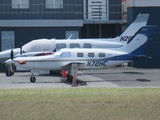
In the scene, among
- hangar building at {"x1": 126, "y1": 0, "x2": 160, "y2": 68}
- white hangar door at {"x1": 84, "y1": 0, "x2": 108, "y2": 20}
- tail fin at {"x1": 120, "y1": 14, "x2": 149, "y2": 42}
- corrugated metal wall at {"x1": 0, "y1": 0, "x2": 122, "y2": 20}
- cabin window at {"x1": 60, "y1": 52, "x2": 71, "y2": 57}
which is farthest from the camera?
white hangar door at {"x1": 84, "y1": 0, "x2": 108, "y2": 20}

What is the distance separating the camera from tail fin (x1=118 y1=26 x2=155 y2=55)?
29000 mm

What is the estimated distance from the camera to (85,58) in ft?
89.9

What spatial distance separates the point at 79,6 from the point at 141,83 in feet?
48.2

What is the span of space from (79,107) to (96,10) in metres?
26.1

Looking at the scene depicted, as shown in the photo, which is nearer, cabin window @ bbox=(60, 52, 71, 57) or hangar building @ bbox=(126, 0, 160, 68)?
cabin window @ bbox=(60, 52, 71, 57)

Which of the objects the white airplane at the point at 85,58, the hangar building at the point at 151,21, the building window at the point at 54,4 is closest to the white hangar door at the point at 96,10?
the building window at the point at 54,4

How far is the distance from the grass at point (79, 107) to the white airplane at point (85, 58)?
8346 millimetres

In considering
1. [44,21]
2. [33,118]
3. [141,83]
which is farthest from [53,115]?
[44,21]

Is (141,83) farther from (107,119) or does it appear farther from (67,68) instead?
(107,119)

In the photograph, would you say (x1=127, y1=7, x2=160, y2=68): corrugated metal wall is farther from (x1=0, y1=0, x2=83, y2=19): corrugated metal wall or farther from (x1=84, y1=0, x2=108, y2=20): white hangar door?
(x1=0, y1=0, x2=83, y2=19): corrugated metal wall

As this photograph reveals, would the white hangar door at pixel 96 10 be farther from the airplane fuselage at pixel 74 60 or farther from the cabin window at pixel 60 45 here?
the airplane fuselage at pixel 74 60

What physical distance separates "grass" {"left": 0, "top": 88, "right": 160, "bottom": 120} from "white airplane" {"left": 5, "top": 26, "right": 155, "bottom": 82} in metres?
8.35

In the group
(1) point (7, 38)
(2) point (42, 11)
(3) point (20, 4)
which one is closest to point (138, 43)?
(2) point (42, 11)

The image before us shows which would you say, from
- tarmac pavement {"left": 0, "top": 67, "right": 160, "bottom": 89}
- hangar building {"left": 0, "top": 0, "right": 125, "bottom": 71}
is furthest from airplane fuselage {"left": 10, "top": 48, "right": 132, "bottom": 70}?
hangar building {"left": 0, "top": 0, "right": 125, "bottom": 71}
